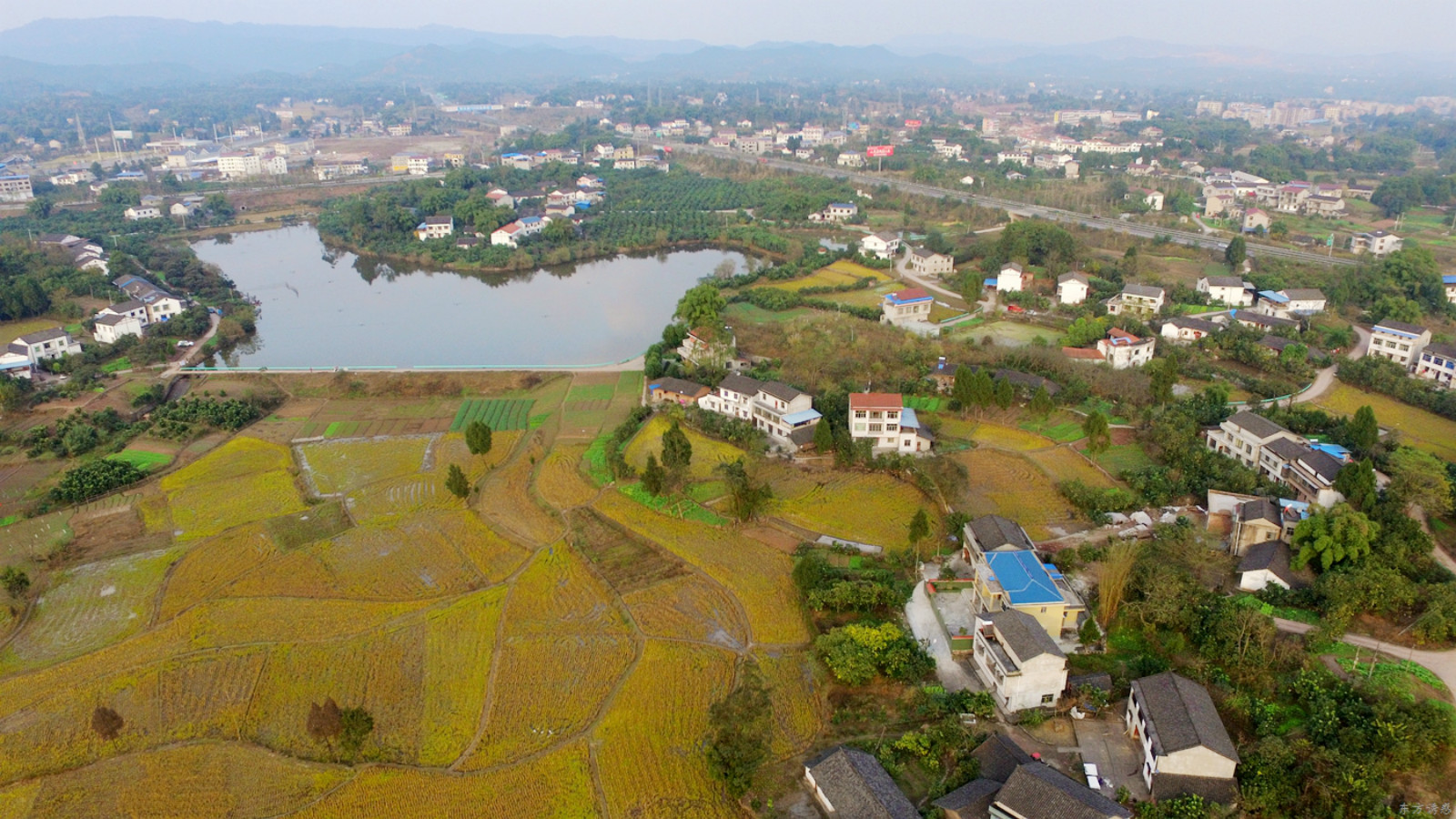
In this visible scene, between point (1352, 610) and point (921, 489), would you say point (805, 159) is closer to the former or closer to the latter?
point (921, 489)

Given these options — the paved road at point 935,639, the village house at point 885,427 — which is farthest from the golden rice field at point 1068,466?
the paved road at point 935,639

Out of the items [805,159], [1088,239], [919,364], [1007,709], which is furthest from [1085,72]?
[1007,709]

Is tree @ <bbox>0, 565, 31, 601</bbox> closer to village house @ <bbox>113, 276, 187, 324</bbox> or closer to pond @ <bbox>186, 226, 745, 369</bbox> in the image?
pond @ <bbox>186, 226, 745, 369</bbox>

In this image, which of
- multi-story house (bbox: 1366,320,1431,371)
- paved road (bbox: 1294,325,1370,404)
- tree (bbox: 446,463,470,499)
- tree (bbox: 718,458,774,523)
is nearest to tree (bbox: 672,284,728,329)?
tree (bbox: 718,458,774,523)

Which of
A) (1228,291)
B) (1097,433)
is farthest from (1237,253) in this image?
(1097,433)

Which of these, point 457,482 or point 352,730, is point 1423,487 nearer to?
point 352,730
